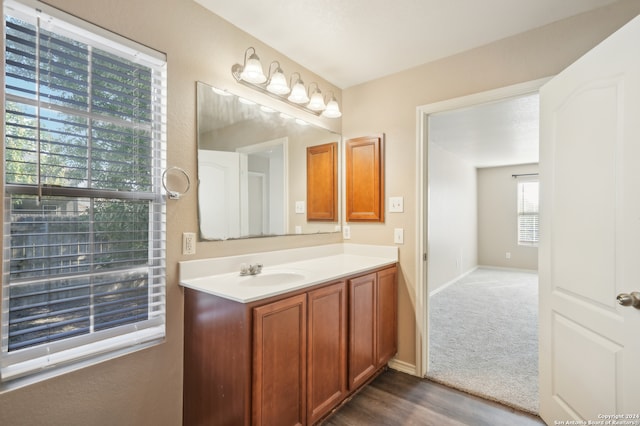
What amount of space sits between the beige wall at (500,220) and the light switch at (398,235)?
5.44 meters

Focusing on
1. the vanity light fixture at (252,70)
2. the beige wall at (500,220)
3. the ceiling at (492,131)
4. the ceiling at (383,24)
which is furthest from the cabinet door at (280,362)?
the beige wall at (500,220)

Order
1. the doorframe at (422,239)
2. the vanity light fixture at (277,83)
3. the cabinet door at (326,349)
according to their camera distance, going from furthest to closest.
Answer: the doorframe at (422,239), the vanity light fixture at (277,83), the cabinet door at (326,349)

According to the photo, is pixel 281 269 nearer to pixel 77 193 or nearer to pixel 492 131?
pixel 77 193

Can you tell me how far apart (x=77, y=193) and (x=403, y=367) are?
243 cm

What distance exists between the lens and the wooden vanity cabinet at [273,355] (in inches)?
52.3

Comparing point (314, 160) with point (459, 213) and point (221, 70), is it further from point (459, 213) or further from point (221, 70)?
point (459, 213)

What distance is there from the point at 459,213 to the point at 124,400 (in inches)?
229

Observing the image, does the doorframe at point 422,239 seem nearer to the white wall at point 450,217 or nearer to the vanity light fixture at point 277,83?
the vanity light fixture at point 277,83

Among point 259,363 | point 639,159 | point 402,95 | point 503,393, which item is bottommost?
point 503,393

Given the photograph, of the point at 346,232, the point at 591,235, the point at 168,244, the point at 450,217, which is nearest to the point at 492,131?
the point at 450,217

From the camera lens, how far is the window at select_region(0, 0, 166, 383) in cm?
117

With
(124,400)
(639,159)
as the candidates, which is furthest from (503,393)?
(124,400)

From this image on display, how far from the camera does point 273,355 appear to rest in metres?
1.40

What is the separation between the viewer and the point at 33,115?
1.19m
